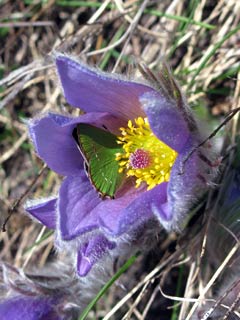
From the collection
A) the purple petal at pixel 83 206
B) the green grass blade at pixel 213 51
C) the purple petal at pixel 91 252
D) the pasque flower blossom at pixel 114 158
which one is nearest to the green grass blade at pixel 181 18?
the green grass blade at pixel 213 51

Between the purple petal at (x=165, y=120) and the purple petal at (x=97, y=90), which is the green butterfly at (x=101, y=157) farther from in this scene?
the purple petal at (x=165, y=120)

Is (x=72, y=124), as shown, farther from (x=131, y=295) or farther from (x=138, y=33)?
(x=138, y=33)

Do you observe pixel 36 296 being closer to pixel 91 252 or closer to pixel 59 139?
pixel 91 252

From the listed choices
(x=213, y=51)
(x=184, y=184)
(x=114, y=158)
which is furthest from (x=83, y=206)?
(x=213, y=51)

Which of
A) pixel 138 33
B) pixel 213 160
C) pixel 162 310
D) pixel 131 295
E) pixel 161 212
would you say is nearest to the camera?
pixel 161 212

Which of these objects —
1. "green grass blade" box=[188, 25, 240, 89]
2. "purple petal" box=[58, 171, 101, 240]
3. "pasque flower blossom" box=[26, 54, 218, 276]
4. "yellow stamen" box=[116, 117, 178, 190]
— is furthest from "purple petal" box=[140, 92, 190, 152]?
"green grass blade" box=[188, 25, 240, 89]

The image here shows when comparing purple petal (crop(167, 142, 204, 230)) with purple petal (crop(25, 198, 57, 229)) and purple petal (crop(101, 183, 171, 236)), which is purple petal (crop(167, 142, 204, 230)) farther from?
purple petal (crop(25, 198, 57, 229))

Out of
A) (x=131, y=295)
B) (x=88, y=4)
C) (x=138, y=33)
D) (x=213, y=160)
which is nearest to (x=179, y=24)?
(x=138, y=33)
